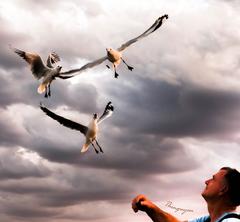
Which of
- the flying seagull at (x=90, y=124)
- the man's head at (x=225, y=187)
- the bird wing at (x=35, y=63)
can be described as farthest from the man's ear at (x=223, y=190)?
the bird wing at (x=35, y=63)

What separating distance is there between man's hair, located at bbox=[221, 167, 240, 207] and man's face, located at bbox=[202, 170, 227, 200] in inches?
2.7

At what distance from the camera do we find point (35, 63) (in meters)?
21.5

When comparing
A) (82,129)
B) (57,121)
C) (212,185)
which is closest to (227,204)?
(212,185)

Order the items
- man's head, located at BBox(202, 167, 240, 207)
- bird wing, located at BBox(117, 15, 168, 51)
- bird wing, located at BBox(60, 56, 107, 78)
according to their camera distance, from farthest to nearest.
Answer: bird wing, located at BBox(117, 15, 168, 51) → bird wing, located at BBox(60, 56, 107, 78) → man's head, located at BBox(202, 167, 240, 207)

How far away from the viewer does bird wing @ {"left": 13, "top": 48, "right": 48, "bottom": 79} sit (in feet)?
69.4

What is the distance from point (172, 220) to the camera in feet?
28.7

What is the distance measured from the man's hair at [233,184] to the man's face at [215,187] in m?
0.07

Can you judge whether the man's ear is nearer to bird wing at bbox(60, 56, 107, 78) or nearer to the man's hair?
the man's hair

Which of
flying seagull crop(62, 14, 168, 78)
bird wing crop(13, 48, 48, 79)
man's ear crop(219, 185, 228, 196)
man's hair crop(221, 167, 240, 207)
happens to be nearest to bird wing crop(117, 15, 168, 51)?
flying seagull crop(62, 14, 168, 78)

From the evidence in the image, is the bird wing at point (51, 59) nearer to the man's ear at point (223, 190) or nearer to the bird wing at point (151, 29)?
the bird wing at point (151, 29)

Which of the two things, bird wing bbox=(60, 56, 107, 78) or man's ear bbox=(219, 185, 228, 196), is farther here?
bird wing bbox=(60, 56, 107, 78)

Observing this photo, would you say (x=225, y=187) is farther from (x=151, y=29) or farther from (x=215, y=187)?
(x=151, y=29)

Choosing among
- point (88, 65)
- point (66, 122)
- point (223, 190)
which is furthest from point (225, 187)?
point (66, 122)

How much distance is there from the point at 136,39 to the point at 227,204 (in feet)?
42.9
